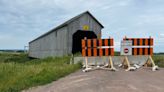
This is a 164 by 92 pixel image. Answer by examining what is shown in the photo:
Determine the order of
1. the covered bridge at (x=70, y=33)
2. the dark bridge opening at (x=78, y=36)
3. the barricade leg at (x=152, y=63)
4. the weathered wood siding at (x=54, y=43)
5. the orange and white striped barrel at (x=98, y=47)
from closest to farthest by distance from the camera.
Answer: the barricade leg at (x=152, y=63)
the orange and white striped barrel at (x=98, y=47)
the covered bridge at (x=70, y=33)
the weathered wood siding at (x=54, y=43)
the dark bridge opening at (x=78, y=36)

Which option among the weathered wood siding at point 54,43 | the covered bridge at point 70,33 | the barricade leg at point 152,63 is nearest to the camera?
the barricade leg at point 152,63

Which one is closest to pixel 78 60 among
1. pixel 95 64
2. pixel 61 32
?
pixel 95 64

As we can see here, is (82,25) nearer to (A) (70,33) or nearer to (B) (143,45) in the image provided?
(A) (70,33)

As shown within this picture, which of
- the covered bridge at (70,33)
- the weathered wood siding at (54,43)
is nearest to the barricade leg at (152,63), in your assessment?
the covered bridge at (70,33)

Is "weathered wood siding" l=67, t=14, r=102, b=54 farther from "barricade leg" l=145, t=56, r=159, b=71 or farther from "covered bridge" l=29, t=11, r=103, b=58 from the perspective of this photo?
"barricade leg" l=145, t=56, r=159, b=71

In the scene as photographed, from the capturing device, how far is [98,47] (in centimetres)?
1392

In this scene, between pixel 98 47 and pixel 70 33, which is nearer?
pixel 98 47

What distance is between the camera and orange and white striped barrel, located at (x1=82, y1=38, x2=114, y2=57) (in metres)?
13.8

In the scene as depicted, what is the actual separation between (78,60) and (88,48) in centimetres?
199

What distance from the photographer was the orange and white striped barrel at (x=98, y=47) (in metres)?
13.8

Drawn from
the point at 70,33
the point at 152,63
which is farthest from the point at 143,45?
the point at 70,33

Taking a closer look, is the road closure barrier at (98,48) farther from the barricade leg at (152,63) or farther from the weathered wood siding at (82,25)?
the weathered wood siding at (82,25)

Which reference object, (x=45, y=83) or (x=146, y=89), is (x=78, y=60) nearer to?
Result: (x=45, y=83)

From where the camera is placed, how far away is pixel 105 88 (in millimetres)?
7500
